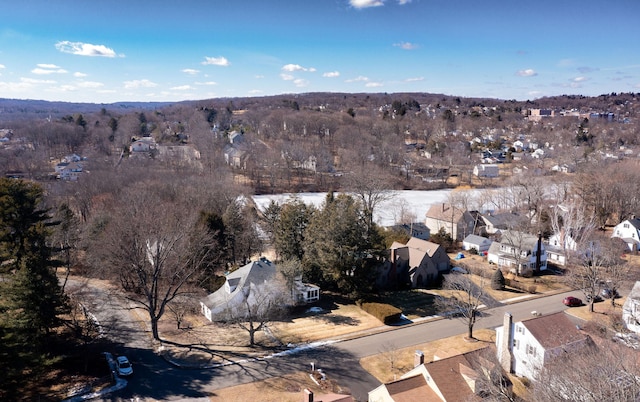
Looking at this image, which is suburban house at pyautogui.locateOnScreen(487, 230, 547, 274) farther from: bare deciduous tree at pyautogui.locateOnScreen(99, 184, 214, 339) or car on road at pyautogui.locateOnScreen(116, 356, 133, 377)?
car on road at pyautogui.locateOnScreen(116, 356, 133, 377)

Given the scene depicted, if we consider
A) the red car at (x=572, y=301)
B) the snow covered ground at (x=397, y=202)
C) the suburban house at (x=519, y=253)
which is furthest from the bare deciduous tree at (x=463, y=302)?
the snow covered ground at (x=397, y=202)

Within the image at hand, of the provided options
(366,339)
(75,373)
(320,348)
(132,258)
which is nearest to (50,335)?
(75,373)

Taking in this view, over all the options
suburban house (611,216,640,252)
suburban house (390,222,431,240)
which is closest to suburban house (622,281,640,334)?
suburban house (611,216,640,252)

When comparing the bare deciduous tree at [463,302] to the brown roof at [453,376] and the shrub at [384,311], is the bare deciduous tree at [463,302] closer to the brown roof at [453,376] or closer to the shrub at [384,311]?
the shrub at [384,311]

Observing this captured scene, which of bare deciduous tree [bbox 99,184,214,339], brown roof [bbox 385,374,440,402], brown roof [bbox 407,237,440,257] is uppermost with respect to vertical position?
bare deciduous tree [bbox 99,184,214,339]

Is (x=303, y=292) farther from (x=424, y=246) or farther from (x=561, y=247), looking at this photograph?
(x=561, y=247)

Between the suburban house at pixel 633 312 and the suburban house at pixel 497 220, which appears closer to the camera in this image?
the suburban house at pixel 633 312

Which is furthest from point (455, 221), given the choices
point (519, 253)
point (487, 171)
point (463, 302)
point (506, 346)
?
point (487, 171)
